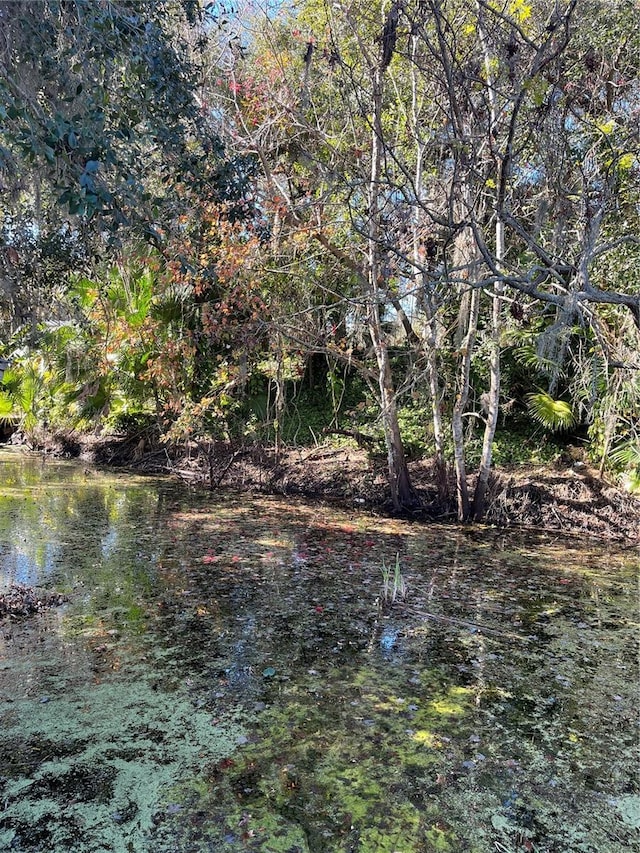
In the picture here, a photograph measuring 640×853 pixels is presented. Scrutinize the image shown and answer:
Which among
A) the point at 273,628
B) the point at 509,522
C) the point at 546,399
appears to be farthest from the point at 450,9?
the point at 273,628

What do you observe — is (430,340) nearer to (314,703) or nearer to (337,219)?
(337,219)

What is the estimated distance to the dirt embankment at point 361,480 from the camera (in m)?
7.66

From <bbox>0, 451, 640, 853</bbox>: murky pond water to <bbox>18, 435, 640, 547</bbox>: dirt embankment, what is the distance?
1.60 m

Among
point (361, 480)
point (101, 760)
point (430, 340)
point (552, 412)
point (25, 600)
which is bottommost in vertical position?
point (101, 760)

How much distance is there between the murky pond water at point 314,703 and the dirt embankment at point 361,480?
5.25ft

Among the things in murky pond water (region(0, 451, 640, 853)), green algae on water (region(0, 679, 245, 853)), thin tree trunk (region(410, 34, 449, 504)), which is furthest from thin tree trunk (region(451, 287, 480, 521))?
green algae on water (region(0, 679, 245, 853))

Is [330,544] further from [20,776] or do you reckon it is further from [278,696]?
[20,776]

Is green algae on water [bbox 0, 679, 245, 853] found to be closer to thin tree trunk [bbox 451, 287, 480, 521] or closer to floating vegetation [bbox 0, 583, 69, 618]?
floating vegetation [bbox 0, 583, 69, 618]

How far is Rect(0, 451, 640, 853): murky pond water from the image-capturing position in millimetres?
2350

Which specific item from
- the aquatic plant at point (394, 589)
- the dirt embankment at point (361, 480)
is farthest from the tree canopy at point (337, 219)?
the aquatic plant at point (394, 589)

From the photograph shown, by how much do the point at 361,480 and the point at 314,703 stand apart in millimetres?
5979

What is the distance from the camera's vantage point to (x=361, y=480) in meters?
9.12

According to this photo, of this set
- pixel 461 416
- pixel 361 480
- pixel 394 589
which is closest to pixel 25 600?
pixel 394 589

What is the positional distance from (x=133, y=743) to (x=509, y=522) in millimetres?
5863
